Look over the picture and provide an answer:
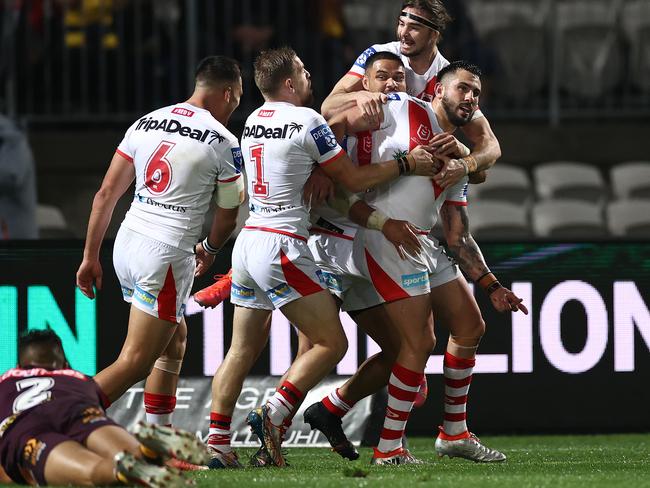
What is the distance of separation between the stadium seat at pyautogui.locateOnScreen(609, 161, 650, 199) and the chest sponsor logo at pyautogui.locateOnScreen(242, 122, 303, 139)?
640cm

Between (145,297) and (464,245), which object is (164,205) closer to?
(145,297)

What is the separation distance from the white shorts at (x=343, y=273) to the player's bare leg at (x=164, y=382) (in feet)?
2.76

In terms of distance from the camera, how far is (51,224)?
1191 centimetres

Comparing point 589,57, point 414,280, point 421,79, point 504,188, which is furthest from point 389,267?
point 589,57

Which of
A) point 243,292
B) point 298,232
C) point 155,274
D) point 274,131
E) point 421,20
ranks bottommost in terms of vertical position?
point 243,292

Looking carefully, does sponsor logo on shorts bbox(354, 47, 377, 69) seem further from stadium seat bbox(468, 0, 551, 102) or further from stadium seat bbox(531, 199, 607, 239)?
stadium seat bbox(468, 0, 551, 102)

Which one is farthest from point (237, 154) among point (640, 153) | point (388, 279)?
point (640, 153)

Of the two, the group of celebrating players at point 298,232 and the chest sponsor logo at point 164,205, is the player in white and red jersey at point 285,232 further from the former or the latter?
the chest sponsor logo at point 164,205

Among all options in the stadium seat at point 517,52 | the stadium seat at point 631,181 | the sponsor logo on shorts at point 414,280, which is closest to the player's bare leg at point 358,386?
the sponsor logo on shorts at point 414,280

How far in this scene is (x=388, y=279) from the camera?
23.5 ft

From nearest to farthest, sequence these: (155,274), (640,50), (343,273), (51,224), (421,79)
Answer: (155,274) < (343,273) < (421,79) < (51,224) < (640,50)

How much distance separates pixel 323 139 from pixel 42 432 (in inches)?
83.2

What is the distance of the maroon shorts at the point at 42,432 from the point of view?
5.73 m

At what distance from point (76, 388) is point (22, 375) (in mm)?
265
